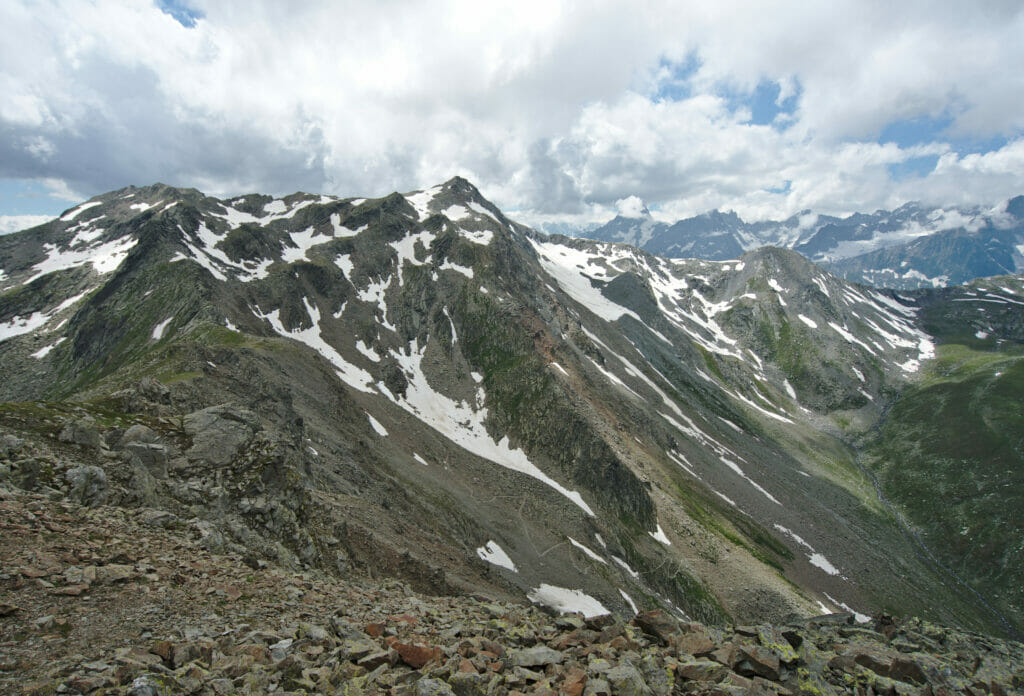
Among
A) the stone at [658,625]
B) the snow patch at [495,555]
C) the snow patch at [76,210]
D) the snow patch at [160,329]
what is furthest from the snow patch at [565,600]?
the snow patch at [76,210]

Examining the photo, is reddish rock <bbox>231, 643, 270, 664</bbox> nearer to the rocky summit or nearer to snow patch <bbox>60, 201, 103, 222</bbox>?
the rocky summit

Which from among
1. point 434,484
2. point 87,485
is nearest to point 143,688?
point 87,485

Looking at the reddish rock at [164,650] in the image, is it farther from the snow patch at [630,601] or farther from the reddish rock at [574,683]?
the snow patch at [630,601]

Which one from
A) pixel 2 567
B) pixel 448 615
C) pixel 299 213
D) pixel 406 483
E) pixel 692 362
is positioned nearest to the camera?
pixel 2 567

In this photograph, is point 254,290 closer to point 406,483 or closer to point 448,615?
point 406,483

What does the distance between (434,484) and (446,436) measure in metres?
20.8

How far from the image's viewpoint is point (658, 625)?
14711mm

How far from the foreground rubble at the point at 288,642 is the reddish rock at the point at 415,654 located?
3cm

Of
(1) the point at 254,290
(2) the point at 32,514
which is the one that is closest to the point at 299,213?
(1) the point at 254,290

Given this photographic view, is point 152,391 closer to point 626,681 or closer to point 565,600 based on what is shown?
point 626,681

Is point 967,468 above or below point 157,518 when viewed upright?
above

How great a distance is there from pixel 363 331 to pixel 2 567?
8975 centimetres

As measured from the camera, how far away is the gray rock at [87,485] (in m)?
16.1

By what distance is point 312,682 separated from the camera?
9.46 metres
